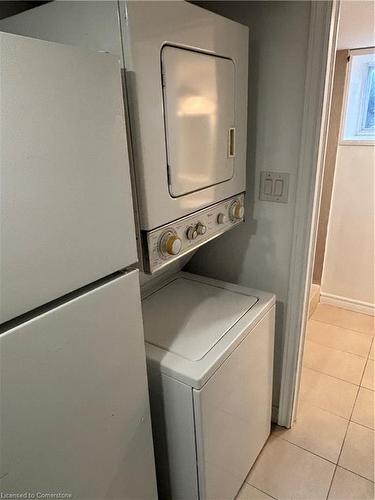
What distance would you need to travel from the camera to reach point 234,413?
4.13 feet

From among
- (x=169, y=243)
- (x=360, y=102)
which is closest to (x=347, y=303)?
(x=360, y=102)

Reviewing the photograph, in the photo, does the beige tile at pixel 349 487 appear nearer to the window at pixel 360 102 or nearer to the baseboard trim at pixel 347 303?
the baseboard trim at pixel 347 303

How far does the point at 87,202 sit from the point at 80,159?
0.28ft

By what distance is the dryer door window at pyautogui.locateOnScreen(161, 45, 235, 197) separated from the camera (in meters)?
0.92

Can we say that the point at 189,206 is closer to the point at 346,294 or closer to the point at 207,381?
the point at 207,381

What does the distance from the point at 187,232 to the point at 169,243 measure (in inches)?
4.4

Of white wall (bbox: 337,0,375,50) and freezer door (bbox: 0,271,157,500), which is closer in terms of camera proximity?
freezer door (bbox: 0,271,157,500)

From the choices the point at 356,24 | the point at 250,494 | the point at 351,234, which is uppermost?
the point at 356,24

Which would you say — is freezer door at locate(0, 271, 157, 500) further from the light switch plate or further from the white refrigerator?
the light switch plate

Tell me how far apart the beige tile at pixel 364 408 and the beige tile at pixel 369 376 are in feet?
0.15

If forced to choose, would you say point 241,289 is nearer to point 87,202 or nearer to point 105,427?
point 105,427

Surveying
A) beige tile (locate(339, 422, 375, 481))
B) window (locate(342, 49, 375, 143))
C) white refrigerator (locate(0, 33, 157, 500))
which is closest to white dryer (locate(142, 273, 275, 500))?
white refrigerator (locate(0, 33, 157, 500))

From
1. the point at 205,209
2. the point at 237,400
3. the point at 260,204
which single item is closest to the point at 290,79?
the point at 260,204

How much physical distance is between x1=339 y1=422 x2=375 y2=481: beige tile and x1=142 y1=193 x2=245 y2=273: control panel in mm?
1314
